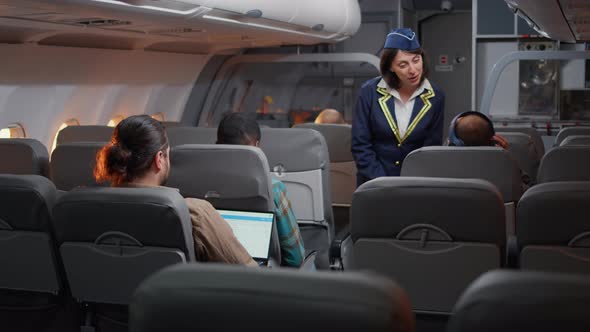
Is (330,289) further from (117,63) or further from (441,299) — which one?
(117,63)

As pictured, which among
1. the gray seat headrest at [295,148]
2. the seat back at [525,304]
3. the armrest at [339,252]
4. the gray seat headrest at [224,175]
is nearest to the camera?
the seat back at [525,304]

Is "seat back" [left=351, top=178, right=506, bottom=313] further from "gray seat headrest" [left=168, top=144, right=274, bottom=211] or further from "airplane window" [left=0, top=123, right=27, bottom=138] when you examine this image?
"airplane window" [left=0, top=123, right=27, bottom=138]

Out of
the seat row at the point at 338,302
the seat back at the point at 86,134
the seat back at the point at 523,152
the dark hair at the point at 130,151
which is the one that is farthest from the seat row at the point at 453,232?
the seat back at the point at 86,134

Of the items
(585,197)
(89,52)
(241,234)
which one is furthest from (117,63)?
(585,197)

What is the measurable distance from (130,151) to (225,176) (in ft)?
2.71

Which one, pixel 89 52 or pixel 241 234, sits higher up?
pixel 89 52

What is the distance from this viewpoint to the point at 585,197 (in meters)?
3.05

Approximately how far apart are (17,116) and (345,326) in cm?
638

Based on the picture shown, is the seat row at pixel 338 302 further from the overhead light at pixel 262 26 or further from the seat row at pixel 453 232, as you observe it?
the overhead light at pixel 262 26

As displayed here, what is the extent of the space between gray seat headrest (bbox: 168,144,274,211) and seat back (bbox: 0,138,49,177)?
127 centimetres

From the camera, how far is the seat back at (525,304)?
1610 mm

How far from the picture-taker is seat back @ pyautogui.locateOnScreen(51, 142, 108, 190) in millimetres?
5035

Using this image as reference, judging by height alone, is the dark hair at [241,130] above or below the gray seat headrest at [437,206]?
above

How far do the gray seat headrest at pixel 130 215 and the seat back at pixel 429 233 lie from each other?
27.7 inches
